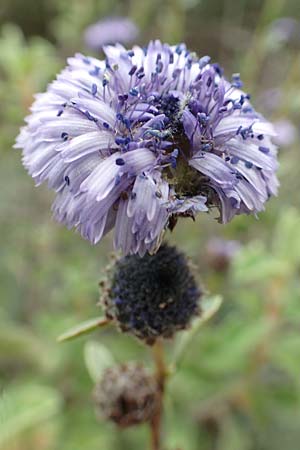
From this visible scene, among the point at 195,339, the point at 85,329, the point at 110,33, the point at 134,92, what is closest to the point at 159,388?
the point at 85,329

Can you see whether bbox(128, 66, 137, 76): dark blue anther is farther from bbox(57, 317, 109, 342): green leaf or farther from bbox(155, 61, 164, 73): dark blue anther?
bbox(57, 317, 109, 342): green leaf

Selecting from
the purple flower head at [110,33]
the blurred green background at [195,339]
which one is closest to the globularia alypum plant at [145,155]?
the blurred green background at [195,339]

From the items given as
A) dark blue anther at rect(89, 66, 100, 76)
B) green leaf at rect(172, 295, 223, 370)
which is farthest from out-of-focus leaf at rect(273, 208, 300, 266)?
dark blue anther at rect(89, 66, 100, 76)

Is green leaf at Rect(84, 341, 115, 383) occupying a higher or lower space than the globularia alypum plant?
lower

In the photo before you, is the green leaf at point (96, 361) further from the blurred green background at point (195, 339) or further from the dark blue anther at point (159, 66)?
the dark blue anther at point (159, 66)

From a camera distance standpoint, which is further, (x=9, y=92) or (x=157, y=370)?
(x=9, y=92)

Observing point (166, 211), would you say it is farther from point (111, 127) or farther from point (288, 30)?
point (288, 30)

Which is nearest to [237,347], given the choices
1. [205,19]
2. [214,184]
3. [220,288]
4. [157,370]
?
[220,288]

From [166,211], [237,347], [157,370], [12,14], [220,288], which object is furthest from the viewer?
[12,14]
